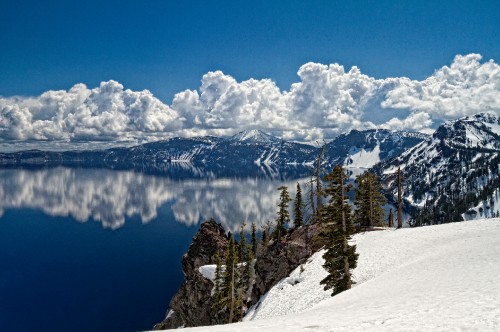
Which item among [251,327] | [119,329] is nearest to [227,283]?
[251,327]

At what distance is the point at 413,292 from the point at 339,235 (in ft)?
41.1

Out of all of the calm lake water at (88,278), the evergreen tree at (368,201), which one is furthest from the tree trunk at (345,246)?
the calm lake water at (88,278)

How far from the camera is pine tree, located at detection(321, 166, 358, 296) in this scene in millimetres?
29500

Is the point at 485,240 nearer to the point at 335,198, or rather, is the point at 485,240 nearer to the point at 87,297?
the point at 335,198

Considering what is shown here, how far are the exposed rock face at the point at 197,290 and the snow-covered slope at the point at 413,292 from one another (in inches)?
1354

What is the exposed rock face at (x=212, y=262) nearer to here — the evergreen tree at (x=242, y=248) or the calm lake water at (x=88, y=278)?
the evergreen tree at (x=242, y=248)

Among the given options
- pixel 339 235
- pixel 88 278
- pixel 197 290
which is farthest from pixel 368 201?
pixel 88 278

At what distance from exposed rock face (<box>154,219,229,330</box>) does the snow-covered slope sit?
34.4 m

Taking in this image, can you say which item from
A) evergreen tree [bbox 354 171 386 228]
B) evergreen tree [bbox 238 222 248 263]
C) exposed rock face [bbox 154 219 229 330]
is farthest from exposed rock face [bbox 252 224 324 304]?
exposed rock face [bbox 154 219 229 330]

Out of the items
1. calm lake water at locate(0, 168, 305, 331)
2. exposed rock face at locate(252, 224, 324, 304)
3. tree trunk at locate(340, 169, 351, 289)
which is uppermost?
tree trunk at locate(340, 169, 351, 289)

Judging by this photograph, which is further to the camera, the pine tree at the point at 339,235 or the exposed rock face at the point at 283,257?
the exposed rock face at the point at 283,257

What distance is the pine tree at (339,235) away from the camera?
2950cm

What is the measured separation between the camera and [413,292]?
17359 mm

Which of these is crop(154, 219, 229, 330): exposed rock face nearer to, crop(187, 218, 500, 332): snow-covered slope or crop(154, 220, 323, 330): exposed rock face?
crop(154, 220, 323, 330): exposed rock face
